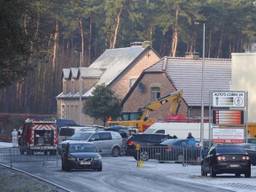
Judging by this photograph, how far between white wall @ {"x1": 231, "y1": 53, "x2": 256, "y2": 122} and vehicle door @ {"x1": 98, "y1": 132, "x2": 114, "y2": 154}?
19.1 m

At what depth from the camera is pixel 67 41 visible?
4852 inches

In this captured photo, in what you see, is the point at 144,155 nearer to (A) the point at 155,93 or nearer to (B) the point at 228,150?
(B) the point at 228,150

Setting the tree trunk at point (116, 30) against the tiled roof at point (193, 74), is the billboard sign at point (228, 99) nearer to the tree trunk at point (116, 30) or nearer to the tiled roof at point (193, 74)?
the tiled roof at point (193, 74)

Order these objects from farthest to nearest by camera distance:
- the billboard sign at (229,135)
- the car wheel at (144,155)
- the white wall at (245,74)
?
1. the white wall at (245,74)
2. the car wheel at (144,155)
3. the billboard sign at (229,135)

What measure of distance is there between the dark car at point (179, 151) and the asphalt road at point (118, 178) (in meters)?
2.40

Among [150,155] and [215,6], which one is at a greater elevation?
[215,6]

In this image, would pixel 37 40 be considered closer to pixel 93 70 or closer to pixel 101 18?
pixel 93 70

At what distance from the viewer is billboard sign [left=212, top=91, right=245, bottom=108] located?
48.9m

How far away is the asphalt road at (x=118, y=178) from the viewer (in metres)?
33.0

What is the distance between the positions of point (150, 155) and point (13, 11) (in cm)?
3229

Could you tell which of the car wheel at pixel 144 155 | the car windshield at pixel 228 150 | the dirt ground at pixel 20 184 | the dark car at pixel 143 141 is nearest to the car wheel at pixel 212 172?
the car windshield at pixel 228 150

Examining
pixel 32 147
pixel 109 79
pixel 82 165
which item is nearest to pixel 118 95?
pixel 109 79

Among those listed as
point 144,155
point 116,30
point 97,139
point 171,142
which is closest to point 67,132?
point 97,139

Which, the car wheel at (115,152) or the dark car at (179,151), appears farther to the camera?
the car wheel at (115,152)
